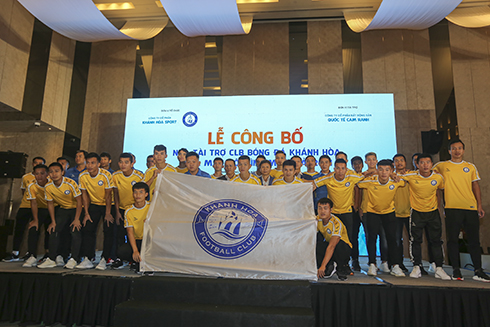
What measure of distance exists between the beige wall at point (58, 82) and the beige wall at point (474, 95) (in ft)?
27.5

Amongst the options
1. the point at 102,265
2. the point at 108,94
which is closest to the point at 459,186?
the point at 102,265

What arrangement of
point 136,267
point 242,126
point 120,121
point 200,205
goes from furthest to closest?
point 120,121
point 242,126
point 136,267
point 200,205

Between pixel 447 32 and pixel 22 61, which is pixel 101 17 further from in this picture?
pixel 447 32

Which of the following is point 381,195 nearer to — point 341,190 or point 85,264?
point 341,190

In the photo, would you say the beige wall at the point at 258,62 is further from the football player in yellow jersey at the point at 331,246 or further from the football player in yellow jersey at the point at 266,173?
the football player in yellow jersey at the point at 331,246

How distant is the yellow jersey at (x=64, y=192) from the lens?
12.5 ft

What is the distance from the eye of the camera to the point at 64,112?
282 inches

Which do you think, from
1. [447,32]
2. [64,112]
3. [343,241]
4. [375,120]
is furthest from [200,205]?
[447,32]

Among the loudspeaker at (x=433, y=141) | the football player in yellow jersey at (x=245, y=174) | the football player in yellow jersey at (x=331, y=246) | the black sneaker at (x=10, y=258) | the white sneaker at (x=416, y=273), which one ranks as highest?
the loudspeaker at (x=433, y=141)

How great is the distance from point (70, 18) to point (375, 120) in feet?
19.1

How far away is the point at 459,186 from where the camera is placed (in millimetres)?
3512

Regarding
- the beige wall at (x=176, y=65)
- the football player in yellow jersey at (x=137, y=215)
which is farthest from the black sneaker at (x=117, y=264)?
the beige wall at (x=176, y=65)

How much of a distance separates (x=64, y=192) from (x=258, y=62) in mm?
4971

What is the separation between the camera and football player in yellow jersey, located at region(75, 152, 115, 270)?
3.72 meters
